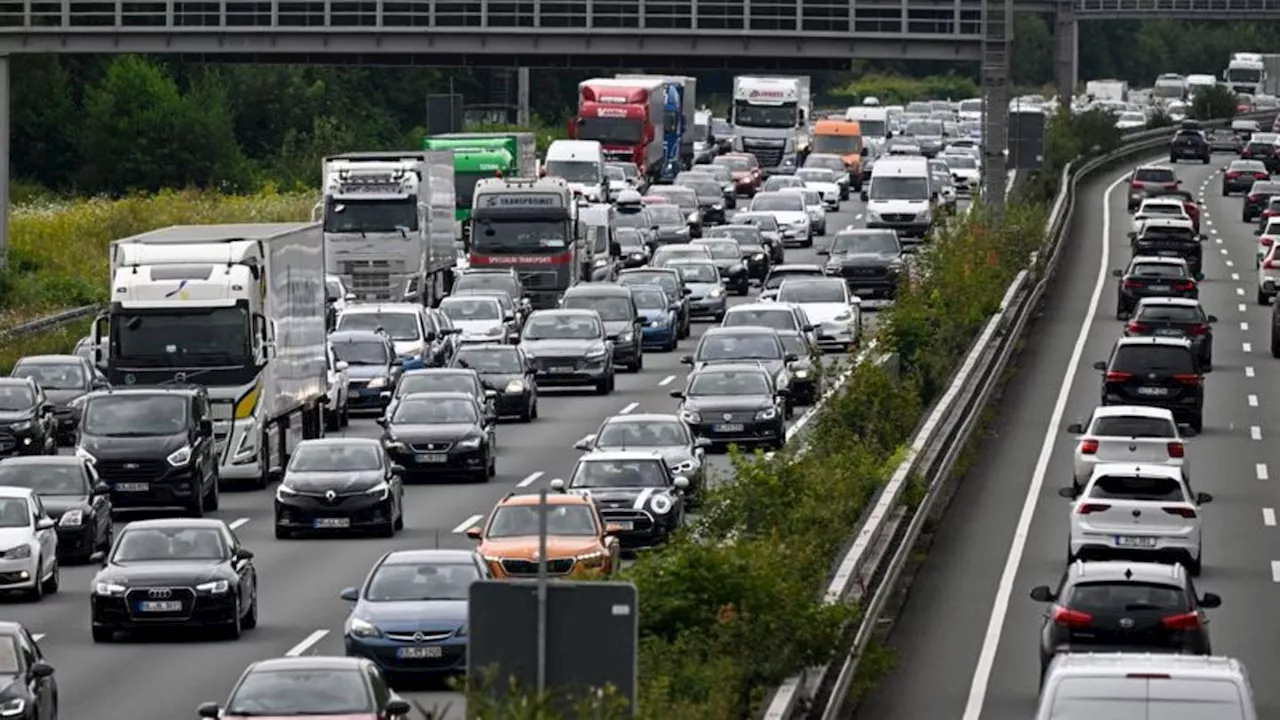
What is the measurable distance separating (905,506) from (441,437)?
11.4 meters

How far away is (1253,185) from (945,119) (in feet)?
154

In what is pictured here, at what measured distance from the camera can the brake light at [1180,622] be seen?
2708 cm

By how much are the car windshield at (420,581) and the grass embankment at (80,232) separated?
40018 millimetres

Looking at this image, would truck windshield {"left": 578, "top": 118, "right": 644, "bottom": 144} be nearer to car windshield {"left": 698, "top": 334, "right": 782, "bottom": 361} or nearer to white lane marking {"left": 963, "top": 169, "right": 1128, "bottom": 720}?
Result: white lane marking {"left": 963, "top": 169, "right": 1128, "bottom": 720}

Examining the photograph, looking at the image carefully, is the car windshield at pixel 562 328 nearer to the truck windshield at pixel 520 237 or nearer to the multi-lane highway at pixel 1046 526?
the multi-lane highway at pixel 1046 526

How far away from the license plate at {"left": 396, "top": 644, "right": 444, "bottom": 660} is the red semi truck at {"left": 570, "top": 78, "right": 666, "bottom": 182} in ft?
248

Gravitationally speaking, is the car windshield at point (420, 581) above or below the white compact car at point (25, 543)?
above

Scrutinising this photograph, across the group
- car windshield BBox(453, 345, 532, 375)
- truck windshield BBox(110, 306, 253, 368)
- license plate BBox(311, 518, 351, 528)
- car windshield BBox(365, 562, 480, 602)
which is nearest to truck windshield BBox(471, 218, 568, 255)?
car windshield BBox(453, 345, 532, 375)

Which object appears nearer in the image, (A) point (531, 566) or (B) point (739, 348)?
(A) point (531, 566)

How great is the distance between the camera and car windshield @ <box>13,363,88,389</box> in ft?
178

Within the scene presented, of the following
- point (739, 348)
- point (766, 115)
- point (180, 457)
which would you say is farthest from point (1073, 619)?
point (766, 115)

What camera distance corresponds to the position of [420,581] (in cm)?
3009

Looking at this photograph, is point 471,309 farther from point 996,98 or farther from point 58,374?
point 996,98

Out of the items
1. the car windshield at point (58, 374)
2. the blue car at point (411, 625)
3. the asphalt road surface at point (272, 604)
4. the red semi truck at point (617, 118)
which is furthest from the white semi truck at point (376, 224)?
the blue car at point (411, 625)
